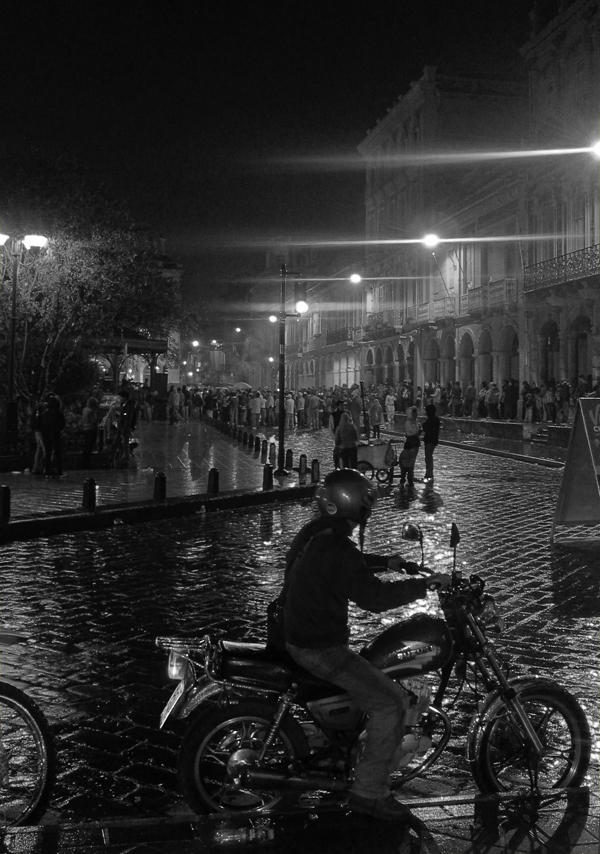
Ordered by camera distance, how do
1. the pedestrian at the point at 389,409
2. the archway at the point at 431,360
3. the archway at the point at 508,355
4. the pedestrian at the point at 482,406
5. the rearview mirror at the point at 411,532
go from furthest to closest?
the archway at the point at 431,360 → the archway at the point at 508,355 → the pedestrian at the point at 389,409 → the pedestrian at the point at 482,406 → the rearview mirror at the point at 411,532

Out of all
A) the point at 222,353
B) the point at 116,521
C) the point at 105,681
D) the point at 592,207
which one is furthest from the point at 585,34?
the point at 222,353

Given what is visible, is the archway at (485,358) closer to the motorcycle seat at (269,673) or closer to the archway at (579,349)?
the archway at (579,349)

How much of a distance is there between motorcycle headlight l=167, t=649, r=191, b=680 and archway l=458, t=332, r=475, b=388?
42386mm

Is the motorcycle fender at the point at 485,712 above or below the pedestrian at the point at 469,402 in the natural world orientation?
below

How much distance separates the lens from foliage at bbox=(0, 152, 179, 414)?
21875 millimetres

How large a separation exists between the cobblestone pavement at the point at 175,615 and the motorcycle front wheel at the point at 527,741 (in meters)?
0.17

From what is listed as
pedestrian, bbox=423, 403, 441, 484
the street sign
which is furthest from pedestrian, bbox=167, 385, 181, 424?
the street sign

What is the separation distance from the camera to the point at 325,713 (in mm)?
3643

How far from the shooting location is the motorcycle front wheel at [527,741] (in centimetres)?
386

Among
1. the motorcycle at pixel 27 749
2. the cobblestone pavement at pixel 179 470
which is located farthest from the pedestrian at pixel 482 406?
the motorcycle at pixel 27 749

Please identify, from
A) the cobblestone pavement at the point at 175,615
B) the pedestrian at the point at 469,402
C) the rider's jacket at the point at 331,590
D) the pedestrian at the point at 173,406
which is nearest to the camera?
the rider's jacket at the point at 331,590

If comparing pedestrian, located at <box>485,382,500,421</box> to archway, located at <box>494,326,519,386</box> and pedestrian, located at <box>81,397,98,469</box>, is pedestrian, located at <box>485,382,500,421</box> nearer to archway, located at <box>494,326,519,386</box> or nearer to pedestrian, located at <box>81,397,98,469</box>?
archway, located at <box>494,326,519,386</box>

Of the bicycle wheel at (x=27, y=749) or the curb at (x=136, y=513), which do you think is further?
the curb at (x=136, y=513)

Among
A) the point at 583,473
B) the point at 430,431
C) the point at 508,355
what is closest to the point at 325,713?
the point at 583,473
